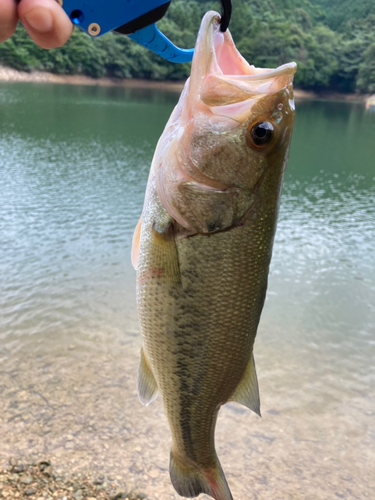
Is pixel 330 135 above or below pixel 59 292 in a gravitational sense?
above

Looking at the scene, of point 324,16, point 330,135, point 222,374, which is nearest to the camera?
point 222,374

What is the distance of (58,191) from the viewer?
13250 millimetres

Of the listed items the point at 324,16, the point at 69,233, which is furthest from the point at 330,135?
the point at 324,16

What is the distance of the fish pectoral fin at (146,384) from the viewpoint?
1.93 meters

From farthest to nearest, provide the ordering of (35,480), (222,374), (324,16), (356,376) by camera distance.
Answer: (324,16) → (356,376) → (35,480) → (222,374)

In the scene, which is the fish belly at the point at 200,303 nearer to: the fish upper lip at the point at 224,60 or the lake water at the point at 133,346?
the fish upper lip at the point at 224,60

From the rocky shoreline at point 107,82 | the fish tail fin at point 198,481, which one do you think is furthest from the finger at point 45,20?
the rocky shoreline at point 107,82

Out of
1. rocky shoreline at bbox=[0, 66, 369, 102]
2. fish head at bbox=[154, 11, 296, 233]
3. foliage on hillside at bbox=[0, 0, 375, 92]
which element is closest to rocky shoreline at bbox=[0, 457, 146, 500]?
fish head at bbox=[154, 11, 296, 233]

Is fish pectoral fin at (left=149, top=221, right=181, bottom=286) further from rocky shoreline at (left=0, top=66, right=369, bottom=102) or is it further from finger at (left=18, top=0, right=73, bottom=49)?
rocky shoreline at (left=0, top=66, right=369, bottom=102)

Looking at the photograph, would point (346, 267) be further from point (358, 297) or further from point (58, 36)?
point (58, 36)

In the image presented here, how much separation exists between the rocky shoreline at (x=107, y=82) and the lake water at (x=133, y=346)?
40784 mm

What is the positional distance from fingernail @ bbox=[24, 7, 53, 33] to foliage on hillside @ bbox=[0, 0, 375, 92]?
168ft

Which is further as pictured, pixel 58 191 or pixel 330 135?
pixel 330 135

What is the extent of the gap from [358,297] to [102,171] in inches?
430
